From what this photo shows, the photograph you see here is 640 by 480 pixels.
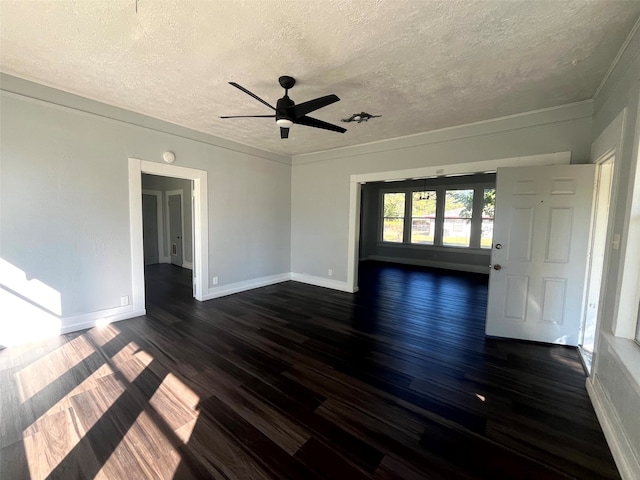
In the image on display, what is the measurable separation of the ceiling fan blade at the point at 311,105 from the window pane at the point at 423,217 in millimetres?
6733

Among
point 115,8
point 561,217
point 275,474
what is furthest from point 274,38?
point 561,217

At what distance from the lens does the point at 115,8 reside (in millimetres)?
1794

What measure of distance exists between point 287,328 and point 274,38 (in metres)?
3.04

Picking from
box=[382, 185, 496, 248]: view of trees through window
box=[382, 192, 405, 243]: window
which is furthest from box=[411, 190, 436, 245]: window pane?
box=[382, 192, 405, 243]: window

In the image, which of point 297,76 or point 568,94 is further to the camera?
point 568,94

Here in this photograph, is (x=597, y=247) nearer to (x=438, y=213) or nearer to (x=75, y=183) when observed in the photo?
(x=438, y=213)

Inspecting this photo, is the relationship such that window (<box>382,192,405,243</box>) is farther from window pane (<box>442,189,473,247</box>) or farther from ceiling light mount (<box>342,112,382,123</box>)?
ceiling light mount (<box>342,112,382,123</box>)

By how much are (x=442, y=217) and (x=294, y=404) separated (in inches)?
289

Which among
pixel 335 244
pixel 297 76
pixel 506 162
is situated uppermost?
pixel 297 76

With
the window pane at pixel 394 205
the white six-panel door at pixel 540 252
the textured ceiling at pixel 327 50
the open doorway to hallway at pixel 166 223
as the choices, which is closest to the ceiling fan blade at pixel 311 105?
the textured ceiling at pixel 327 50

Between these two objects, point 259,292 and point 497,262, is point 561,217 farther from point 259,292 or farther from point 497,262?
point 259,292

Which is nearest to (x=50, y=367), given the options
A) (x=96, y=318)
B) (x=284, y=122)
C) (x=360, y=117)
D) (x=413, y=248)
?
(x=96, y=318)

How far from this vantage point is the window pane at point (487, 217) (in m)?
7.23

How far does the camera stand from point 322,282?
18.4ft
